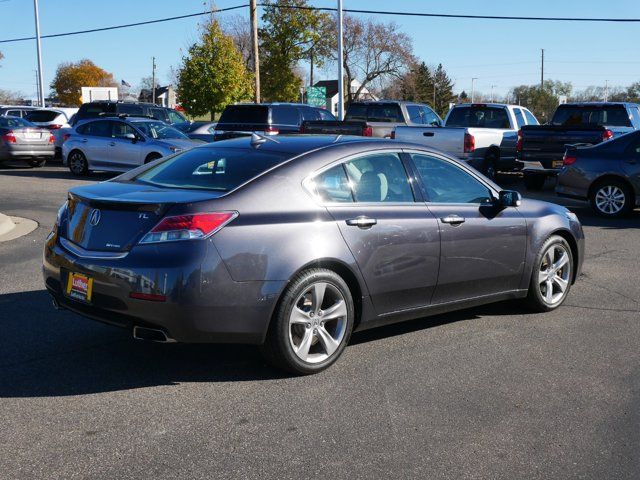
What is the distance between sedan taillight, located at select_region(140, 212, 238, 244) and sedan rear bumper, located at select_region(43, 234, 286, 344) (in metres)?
0.05

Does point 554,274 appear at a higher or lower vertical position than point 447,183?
lower

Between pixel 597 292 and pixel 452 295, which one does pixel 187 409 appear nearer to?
pixel 452 295

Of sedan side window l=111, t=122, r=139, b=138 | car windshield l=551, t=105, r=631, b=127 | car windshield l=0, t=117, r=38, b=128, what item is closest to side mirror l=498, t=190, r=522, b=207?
car windshield l=551, t=105, r=631, b=127

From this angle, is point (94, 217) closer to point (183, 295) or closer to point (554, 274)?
point (183, 295)

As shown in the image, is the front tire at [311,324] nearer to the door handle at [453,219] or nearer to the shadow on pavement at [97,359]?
the shadow on pavement at [97,359]

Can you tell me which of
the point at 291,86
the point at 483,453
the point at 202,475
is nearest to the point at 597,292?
the point at 483,453

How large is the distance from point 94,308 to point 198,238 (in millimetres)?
868

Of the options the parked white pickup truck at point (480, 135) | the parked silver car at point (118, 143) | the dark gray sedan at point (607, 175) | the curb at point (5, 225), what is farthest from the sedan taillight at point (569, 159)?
the curb at point (5, 225)

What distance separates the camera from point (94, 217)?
16.5 feet

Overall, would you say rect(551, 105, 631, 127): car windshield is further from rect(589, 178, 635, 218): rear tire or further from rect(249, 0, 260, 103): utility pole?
rect(249, 0, 260, 103): utility pole

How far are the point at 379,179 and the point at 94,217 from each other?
6.66 ft

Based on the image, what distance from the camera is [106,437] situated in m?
4.13

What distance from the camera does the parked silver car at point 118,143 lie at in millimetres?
19359

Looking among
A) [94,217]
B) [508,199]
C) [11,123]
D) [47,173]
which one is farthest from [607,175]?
[11,123]
